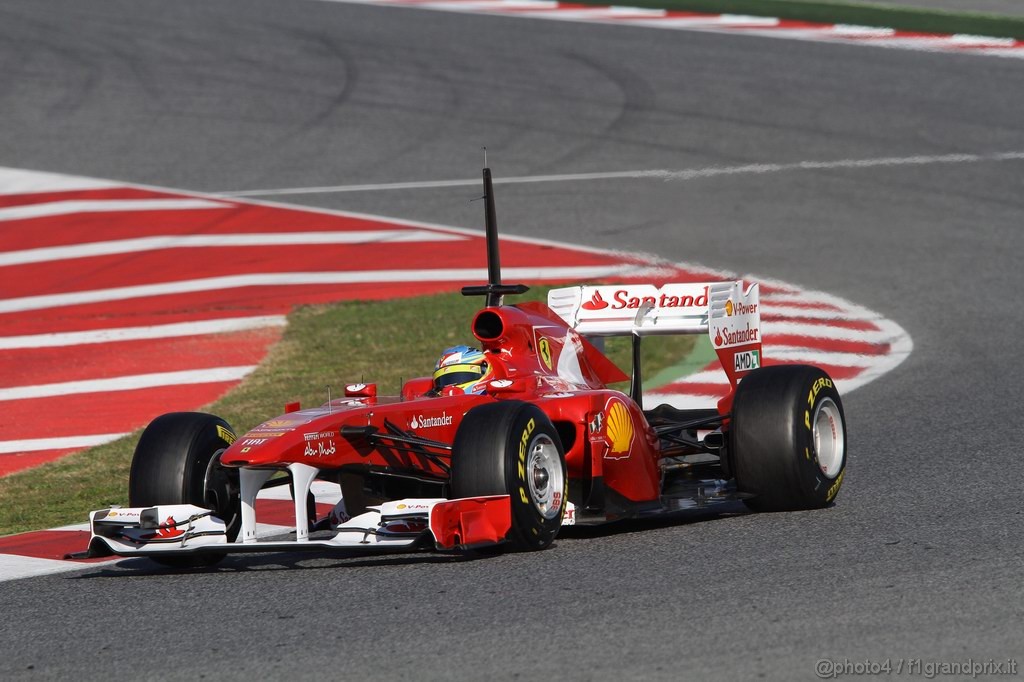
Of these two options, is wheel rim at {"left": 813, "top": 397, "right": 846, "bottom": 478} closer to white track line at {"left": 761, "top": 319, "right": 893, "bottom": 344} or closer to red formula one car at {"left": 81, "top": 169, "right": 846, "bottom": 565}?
red formula one car at {"left": 81, "top": 169, "right": 846, "bottom": 565}

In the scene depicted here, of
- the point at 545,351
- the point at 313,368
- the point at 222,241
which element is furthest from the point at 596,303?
the point at 222,241

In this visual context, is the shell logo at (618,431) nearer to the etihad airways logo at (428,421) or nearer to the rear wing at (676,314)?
the etihad airways logo at (428,421)

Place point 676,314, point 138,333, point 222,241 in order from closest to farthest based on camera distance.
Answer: point 676,314 < point 138,333 < point 222,241

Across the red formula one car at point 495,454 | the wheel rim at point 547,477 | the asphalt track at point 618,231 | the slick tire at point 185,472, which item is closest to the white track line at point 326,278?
the asphalt track at point 618,231

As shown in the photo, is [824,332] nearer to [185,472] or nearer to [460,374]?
[460,374]

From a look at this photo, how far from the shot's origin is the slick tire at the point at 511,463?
676 centimetres

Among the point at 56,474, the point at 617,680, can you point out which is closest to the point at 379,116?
the point at 56,474

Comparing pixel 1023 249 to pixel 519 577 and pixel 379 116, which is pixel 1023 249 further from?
pixel 519 577

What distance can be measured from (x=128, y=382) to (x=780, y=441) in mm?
6041

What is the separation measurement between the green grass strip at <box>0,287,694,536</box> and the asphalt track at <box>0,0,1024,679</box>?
180cm

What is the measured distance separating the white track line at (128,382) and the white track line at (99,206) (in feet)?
18.9

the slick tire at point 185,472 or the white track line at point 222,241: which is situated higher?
the white track line at point 222,241

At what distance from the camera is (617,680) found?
16.5ft

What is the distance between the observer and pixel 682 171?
60.3 feet
